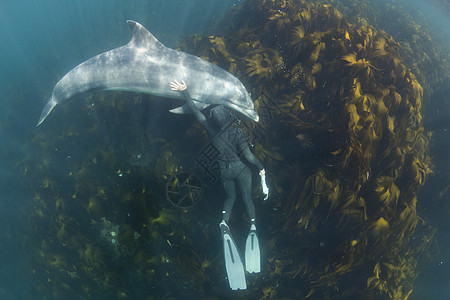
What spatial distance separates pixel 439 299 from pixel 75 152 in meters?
17.0

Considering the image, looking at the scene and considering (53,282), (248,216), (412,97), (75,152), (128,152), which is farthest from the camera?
(75,152)

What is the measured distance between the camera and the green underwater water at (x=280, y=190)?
489 cm

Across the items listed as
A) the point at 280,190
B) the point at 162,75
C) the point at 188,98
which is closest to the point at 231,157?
the point at 280,190

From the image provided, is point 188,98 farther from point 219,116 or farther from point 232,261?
point 232,261

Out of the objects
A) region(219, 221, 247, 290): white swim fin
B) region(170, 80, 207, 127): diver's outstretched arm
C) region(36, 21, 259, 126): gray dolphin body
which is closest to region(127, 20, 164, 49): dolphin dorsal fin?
region(36, 21, 259, 126): gray dolphin body

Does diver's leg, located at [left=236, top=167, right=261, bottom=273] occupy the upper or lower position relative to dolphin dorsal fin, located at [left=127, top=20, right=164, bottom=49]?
lower

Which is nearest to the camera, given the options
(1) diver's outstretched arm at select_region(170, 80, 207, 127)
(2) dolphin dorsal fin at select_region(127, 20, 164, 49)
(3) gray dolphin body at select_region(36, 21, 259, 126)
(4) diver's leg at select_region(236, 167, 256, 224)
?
(1) diver's outstretched arm at select_region(170, 80, 207, 127)

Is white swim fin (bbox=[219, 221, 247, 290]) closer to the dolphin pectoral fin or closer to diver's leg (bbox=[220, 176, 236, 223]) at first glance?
diver's leg (bbox=[220, 176, 236, 223])

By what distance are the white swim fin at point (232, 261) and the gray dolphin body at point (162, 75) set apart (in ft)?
9.44

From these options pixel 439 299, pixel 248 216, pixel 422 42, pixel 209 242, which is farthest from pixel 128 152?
pixel 422 42

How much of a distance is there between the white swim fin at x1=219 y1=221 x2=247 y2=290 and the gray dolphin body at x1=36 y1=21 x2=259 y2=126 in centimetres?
288

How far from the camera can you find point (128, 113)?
7.29m

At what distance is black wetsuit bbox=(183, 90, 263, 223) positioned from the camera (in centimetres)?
473

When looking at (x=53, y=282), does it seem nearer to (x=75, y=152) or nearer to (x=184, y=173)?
(x=75, y=152)
